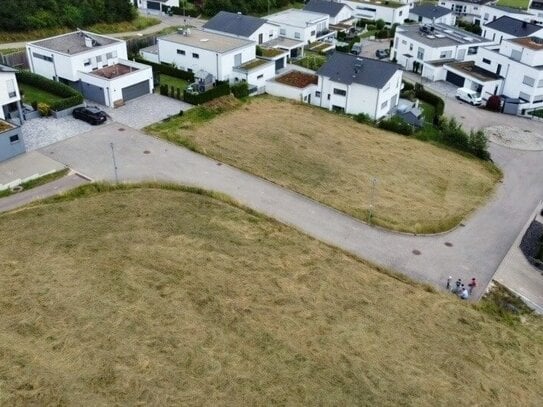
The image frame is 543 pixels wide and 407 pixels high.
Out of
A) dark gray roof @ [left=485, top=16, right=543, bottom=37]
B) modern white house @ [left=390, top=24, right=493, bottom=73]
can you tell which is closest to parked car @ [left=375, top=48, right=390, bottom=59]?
modern white house @ [left=390, top=24, right=493, bottom=73]

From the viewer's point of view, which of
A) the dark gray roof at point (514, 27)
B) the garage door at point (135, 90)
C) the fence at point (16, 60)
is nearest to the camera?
the garage door at point (135, 90)

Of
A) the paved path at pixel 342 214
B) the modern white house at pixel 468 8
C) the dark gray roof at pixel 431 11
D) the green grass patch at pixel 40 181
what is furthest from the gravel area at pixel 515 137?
the modern white house at pixel 468 8

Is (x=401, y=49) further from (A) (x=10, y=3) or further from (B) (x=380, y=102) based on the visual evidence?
(A) (x=10, y=3)

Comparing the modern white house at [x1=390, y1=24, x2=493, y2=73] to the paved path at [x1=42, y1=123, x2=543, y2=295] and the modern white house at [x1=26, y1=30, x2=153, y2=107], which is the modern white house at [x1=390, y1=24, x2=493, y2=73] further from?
the modern white house at [x1=26, y1=30, x2=153, y2=107]

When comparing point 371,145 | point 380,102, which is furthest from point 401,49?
point 371,145

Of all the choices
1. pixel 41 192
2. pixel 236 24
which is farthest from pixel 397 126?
pixel 41 192

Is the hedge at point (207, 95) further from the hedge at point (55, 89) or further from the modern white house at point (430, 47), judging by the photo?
the modern white house at point (430, 47)

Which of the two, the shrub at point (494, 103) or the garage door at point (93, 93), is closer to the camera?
the garage door at point (93, 93)

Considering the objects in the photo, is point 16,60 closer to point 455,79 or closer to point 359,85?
point 359,85
